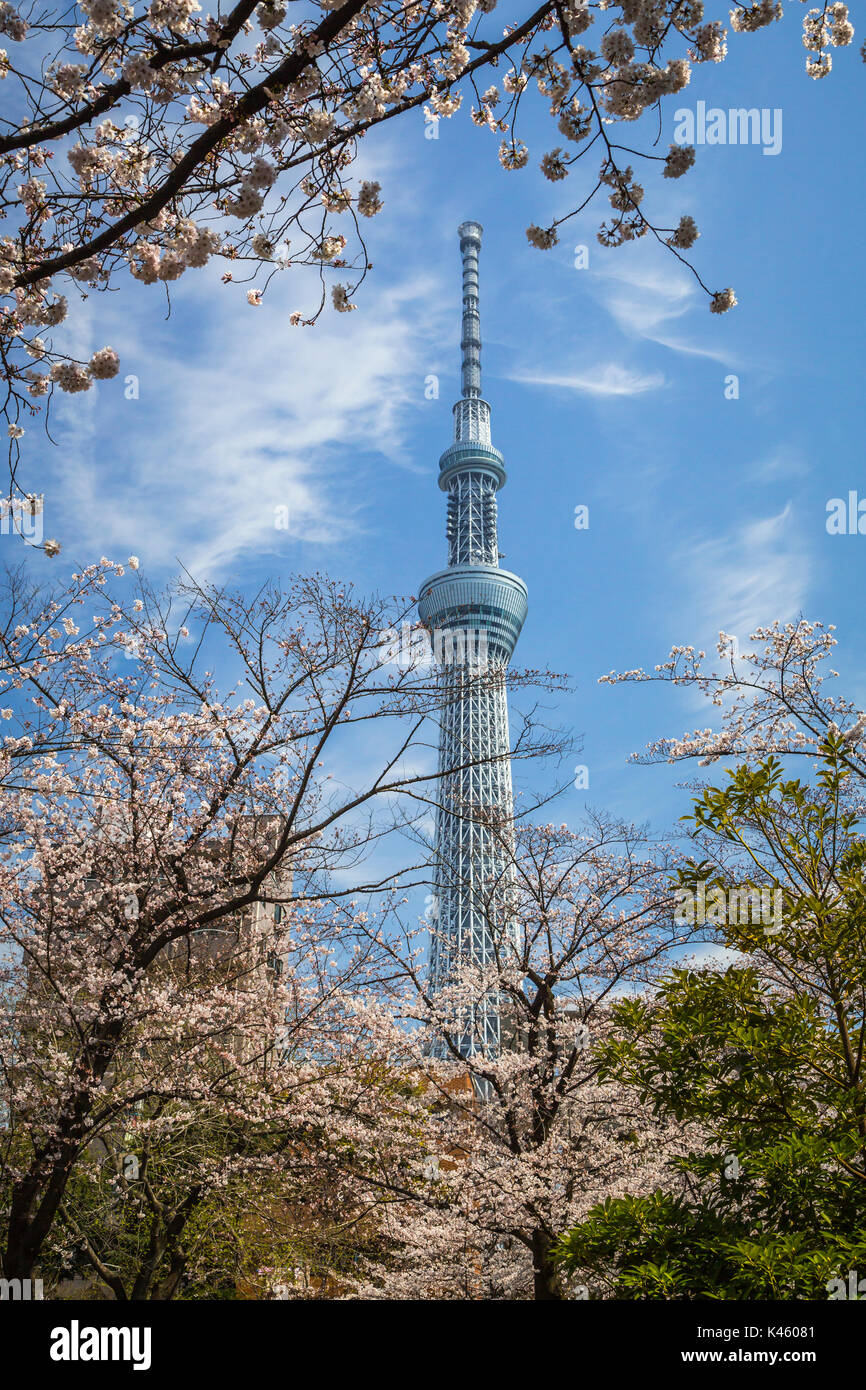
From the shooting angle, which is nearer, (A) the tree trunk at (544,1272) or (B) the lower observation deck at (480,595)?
(A) the tree trunk at (544,1272)

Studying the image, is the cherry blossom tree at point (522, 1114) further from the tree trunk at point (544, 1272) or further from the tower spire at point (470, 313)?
the tower spire at point (470, 313)

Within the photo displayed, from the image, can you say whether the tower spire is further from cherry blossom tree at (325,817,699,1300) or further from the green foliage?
the green foliage

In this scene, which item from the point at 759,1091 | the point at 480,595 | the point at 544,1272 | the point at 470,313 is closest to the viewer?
the point at 759,1091

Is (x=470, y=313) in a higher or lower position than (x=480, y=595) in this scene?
higher

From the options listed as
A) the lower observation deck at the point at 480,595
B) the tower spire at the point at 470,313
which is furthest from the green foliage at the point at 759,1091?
the tower spire at the point at 470,313

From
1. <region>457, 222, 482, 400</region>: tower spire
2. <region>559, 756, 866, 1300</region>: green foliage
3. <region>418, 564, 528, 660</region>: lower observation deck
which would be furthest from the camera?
<region>457, 222, 482, 400</region>: tower spire

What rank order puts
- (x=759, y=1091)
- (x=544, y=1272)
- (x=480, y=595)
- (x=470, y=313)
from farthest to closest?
(x=470, y=313) → (x=480, y=595) → (x=544, y=1272) → (x=759, y=1091)

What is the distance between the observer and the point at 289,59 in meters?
2.87

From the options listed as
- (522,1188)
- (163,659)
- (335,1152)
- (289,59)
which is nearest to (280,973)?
(335,1152)

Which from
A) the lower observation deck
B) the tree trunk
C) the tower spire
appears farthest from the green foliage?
the tower spire

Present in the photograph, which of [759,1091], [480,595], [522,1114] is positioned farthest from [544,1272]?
[480,595]

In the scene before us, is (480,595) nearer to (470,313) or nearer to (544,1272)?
(470,313)

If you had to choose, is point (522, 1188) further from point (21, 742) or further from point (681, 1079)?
point (21, 742)

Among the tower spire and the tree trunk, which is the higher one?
the tower spire
